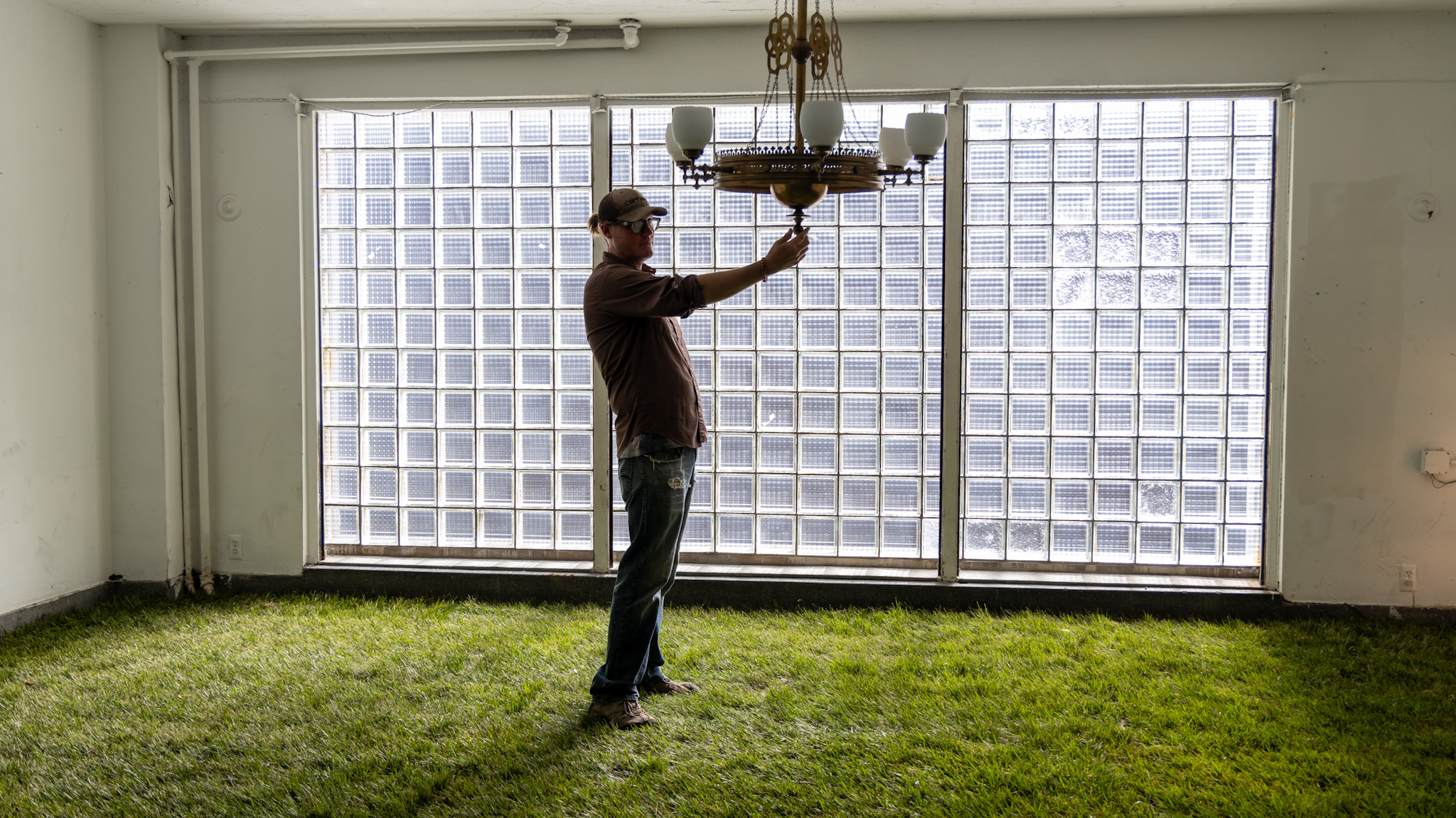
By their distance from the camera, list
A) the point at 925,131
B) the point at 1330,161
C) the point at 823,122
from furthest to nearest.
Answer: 1. the point at 1330,161
2. the point at 925,131
3. the point at 823,122

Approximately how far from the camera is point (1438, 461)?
4.06 metres

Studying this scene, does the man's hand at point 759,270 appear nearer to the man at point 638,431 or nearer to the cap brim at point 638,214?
the man at point 638,431

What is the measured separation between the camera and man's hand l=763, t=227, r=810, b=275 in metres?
2.47

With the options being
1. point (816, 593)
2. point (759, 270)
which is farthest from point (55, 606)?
point (759, 270)

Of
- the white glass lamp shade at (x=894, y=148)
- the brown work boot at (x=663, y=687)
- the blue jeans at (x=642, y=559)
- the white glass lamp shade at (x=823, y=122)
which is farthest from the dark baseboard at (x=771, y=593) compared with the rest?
the white glass lamp shade at (x=823, y=122)

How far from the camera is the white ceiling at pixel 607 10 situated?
155 inches

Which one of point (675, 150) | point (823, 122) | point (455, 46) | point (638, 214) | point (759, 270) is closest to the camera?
point (823, 122)

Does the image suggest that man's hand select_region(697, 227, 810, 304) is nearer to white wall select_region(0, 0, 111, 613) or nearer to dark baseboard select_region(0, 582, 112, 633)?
white wall select_region(0, 0, 111, 613)

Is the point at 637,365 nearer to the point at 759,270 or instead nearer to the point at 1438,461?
the point at 759,270

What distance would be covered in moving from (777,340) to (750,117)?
3.30 ft

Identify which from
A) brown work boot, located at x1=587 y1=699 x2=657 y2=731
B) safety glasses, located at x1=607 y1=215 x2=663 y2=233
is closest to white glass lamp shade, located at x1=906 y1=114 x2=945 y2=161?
safety glasses, located at x1=607 y1=215 x2=663 y2=233

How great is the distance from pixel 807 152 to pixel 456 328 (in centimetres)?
280

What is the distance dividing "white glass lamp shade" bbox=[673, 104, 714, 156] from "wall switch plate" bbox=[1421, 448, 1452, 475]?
352cm

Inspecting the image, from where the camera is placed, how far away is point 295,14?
417 cm
